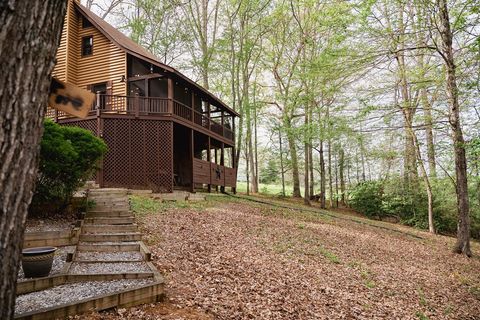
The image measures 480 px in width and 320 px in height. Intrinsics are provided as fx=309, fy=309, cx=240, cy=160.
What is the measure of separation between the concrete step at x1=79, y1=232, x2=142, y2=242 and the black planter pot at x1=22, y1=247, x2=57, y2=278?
2.24m

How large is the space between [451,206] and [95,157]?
19115mm

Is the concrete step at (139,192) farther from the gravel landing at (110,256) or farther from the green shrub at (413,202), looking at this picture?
the green shrub at (413,202)

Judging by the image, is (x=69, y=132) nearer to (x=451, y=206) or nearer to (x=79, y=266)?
(x=79, y=266)

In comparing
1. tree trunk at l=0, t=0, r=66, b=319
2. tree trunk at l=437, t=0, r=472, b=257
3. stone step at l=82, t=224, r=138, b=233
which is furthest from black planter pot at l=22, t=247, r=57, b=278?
tree trunk at l=437, t=0, r=472, b=257

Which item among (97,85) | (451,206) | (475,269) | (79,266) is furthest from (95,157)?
(451,206)

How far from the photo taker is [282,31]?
24.7 metres

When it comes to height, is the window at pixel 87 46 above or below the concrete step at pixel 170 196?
above

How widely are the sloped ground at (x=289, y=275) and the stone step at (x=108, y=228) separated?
0.48 meters

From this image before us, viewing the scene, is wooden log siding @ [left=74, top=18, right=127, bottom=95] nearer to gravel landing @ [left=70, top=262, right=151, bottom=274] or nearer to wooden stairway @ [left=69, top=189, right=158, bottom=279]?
wooden stairway @ [left=69, top=189, right=158, bottom=279]

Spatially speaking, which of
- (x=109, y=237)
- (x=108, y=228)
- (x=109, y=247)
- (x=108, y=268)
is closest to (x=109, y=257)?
(x=109, y=247)

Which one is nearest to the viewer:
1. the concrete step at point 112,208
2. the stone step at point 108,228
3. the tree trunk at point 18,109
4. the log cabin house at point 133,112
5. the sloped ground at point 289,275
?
the tree trunk at point 18,109

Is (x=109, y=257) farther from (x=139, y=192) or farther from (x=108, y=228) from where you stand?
(x=139, y=192)

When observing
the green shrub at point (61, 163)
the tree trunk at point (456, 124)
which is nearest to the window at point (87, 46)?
the green shrub at point (61, 163)

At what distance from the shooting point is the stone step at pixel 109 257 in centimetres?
568
